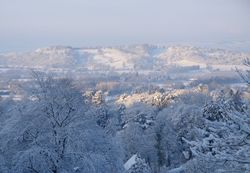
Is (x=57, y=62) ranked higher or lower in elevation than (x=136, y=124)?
lower

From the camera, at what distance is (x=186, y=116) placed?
4209 centimetres

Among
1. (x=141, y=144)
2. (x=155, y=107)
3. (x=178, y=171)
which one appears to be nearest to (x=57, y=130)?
(x=178, y=171)

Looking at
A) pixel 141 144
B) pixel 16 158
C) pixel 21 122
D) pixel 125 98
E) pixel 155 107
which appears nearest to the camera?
pixel 16 158

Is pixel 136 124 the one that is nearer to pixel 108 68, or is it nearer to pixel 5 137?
pixel 5 137

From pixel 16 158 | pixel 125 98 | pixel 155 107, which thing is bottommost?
pixel 125 98

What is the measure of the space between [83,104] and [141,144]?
19288mm

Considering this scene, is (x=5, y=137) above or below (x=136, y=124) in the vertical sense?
above

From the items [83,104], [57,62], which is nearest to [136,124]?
[83,104]

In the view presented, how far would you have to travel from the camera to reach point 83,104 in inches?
723

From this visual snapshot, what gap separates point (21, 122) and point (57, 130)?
1431mm

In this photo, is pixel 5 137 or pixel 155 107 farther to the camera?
pixel 155 107

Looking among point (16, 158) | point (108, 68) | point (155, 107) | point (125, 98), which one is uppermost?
point (16, 158)

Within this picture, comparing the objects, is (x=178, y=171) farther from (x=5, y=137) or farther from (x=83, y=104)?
(x=5, y=137)

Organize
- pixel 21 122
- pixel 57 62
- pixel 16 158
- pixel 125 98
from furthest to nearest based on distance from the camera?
1. pixel 57 62
2. pixel 125 98
3. pixel 21 122
4. pixel 16 158
